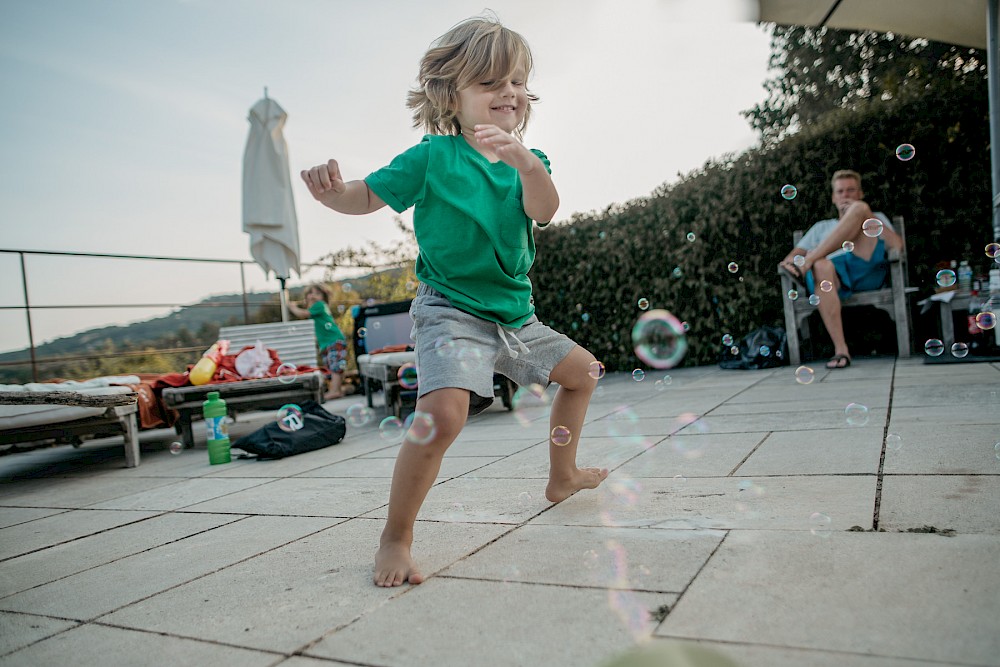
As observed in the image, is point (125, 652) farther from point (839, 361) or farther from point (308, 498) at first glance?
point (839, 361)

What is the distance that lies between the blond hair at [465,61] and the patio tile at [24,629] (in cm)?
162

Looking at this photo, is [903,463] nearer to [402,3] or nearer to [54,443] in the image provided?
[402,3]

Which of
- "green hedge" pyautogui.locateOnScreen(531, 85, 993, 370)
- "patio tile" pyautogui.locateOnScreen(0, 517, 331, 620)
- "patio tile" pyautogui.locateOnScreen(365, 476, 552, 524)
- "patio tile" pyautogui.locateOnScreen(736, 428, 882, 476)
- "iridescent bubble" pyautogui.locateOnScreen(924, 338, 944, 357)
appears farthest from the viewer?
"green hedge" pyautogui.locateOnScreen(531, 85, 993, 370)

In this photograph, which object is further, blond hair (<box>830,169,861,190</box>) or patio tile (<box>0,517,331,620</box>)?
blond hair (<box>830,169,861,190</box>)

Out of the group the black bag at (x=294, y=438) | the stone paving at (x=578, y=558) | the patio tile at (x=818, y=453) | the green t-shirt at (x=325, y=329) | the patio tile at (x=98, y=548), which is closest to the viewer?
the stone paving at (x=578, y=558)

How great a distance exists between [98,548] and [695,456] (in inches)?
86.0

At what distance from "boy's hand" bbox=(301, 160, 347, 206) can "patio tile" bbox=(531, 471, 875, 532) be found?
109 cm

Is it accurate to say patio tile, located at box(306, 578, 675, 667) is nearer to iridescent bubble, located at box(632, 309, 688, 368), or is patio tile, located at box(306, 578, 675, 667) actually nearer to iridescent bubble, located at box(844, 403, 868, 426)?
iridescent bubble, located at box(844, 403, 868, 426)

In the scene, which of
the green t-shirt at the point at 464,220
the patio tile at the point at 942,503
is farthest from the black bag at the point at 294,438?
the patio tile at the point at 942,503

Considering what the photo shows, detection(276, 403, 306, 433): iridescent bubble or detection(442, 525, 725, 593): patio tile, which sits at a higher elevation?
detection(276, 403, 306, 433): iridescent bubble

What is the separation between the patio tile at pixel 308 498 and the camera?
7.85 feet

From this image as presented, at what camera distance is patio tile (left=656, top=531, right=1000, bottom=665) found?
1.00m

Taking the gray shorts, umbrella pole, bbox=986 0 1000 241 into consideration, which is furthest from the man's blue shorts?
the gray shorts

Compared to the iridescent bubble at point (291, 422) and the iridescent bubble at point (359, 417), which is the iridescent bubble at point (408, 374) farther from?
the iridescent bubble at point (291, 422)
